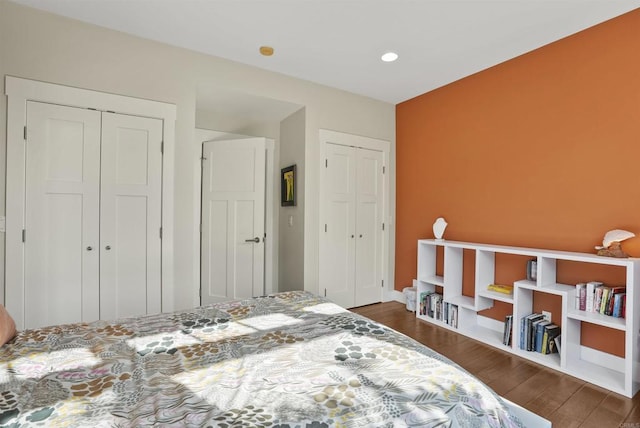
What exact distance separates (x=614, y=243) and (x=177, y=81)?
12.1 ft

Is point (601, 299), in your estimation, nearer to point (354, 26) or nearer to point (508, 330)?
point (508, 330)

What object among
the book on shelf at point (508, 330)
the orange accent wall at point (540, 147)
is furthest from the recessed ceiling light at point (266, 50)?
the book on shelf at point (508, 330)

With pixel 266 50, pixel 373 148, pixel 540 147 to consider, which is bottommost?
pixel 540 147

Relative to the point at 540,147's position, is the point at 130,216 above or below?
below

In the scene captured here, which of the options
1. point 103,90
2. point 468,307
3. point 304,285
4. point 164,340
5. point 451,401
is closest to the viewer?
point 451,401

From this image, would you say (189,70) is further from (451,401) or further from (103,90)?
(451,401)

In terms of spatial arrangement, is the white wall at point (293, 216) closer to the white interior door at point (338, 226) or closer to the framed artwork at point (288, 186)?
the framed artwork at point (288, 186)

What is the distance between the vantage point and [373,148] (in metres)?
3.98

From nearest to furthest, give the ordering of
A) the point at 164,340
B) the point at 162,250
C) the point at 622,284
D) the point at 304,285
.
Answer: the point at 164,340
the point at 622,284
the point at 162,250
the point at 304,285

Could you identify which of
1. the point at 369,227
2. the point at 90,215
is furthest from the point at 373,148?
the point at 90,215

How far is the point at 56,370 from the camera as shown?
1096 mm

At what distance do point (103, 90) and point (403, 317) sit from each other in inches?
141

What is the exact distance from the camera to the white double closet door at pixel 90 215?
2342 mm

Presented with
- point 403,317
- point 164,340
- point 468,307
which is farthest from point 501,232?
point 164,340
